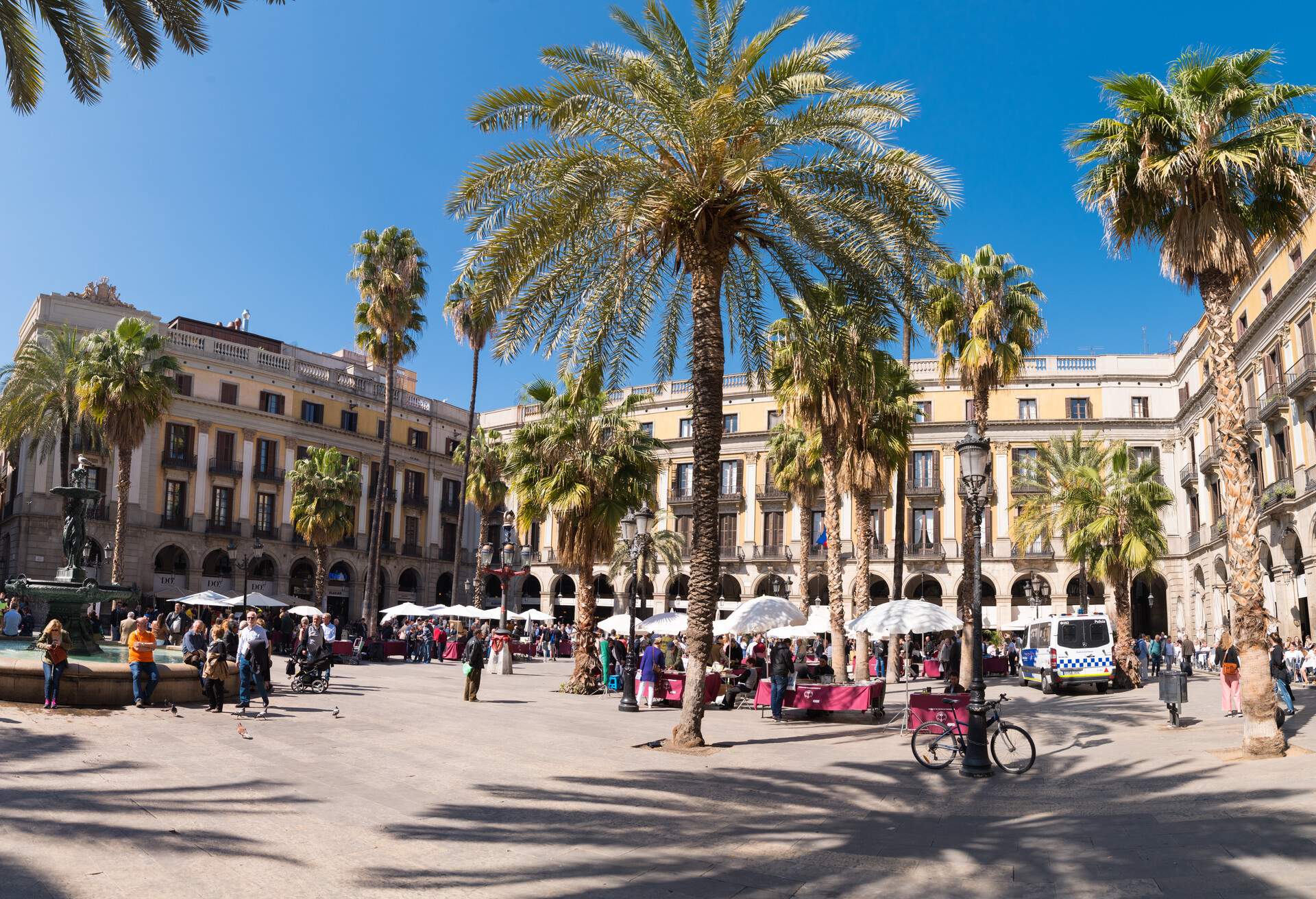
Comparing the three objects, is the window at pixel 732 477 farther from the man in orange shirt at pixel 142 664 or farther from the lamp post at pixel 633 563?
the man in orange shirt at pixel 142 664

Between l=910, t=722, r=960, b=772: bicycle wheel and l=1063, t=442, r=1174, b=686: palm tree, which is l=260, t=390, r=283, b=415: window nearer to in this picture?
l=1063, t=442, r=1174, b=686: palm tree

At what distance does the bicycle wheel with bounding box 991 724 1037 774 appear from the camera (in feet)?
42.2

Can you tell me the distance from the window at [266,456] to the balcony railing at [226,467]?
1119mm

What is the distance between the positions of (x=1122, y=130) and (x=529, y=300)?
9.33 metres

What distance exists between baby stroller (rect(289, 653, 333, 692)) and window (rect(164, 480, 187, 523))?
3190cm

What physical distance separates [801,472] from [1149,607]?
29.3 m

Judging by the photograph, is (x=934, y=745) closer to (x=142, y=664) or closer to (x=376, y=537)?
(x=142, y=664)

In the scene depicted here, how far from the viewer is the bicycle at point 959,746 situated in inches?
511

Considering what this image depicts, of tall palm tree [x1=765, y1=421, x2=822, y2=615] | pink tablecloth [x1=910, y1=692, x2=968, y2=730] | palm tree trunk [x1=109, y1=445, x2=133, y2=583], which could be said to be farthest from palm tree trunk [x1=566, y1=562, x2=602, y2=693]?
palm tree trunk [x1=109, y1=445, x2=133, y2=583]

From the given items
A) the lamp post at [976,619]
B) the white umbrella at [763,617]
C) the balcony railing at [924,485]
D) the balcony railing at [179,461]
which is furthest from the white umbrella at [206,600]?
the balcony railing at [924,485]

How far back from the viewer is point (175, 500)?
48.9 m

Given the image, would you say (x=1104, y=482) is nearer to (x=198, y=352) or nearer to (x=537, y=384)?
(x=537, y=384)

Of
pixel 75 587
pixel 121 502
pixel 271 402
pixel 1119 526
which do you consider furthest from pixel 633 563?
pixel 271 402

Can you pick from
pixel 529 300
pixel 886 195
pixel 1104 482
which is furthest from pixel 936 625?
pixel 1104 482
